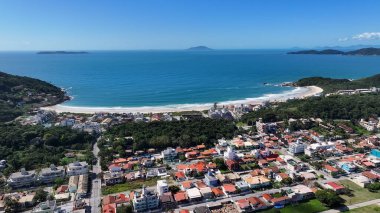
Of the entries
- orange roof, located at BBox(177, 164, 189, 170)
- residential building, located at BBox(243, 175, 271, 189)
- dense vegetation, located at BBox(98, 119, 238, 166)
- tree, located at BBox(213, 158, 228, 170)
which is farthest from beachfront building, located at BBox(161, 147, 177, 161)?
residential building, located at BBox(243, 175, 271, 189)

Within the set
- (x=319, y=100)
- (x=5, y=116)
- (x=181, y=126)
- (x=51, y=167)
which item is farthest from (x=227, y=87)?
(x=51, y=167)

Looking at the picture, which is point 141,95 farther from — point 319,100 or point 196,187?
point 196,187

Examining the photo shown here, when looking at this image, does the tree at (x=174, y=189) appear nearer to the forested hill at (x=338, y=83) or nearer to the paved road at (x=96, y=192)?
the paved road at (x=96, y=192)

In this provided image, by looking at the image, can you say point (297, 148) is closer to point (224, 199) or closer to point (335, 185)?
point (335, 185)

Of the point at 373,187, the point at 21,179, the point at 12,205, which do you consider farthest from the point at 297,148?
the point at 21,179

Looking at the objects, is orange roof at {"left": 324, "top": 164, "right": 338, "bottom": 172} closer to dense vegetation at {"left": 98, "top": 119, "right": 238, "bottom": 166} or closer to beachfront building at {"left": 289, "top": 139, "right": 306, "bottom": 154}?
beachfront building at {"left": 289, "top": 139, "right": 306, "bottom": 154}

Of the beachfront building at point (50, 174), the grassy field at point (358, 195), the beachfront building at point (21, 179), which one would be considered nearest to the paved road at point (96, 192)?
the beachfront building at point (50, 174)
